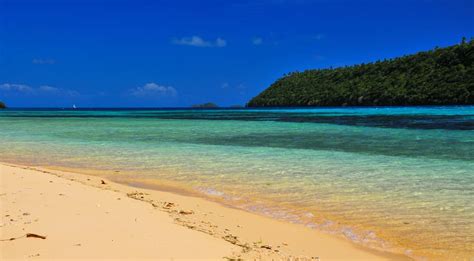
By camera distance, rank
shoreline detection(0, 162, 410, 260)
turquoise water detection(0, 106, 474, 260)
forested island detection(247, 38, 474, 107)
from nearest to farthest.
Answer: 1. shoreline detection(0, 162, 410, 260)
2. turquoise water detection(0, 106, 474, 260)
3. forested island detection(247, 38, 474, 107)

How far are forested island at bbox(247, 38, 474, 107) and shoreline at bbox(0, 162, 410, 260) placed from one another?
9200 cm

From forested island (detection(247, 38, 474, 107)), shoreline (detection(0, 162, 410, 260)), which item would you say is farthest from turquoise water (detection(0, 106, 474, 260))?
forested island (detection(247, 38, 474, 107))

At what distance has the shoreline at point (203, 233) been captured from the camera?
4.26 metres

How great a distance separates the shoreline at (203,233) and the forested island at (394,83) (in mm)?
92004

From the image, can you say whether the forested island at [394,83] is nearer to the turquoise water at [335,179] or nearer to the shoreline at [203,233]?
the turquoise water at [335,179]

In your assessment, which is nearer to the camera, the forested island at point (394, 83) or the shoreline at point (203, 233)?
the shoreline at point (203, 233)

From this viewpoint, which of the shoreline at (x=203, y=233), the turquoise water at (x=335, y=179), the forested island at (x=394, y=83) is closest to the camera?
the shoreline at (x=203, y=233)

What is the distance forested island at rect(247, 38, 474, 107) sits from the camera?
305ft

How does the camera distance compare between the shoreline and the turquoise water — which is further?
the turquoise water

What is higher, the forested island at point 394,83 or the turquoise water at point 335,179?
the forested island at point 394,83

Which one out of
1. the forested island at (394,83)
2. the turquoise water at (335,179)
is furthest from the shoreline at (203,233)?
the forested island at (394,83)

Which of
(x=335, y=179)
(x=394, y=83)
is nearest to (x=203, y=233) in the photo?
(x=335, y=179)

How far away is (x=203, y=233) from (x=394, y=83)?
118611mm

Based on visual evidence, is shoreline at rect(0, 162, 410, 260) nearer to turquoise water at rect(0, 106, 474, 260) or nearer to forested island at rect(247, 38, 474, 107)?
turquoise water at rect(0, 106, 474, 260)
